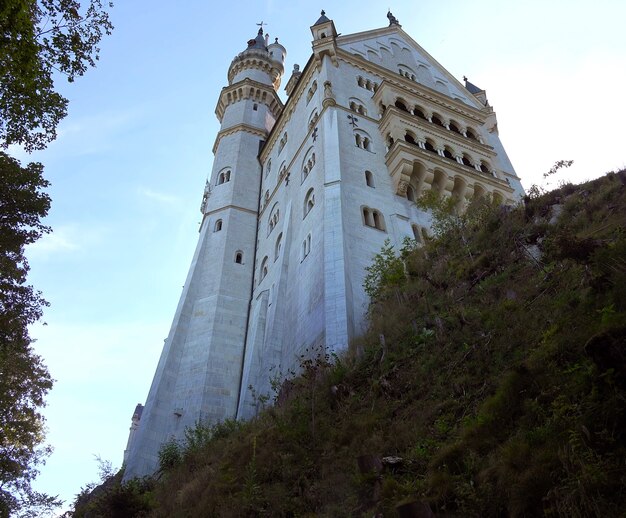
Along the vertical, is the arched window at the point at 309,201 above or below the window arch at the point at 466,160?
below

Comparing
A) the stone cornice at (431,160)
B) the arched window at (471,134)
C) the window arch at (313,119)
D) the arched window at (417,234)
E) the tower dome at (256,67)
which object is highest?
the tower dome at (256,67)

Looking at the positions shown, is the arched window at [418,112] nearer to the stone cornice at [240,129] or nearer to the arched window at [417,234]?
the arched window at [417,234]

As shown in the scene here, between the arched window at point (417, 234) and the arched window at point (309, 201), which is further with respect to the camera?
the arched window at point (309, 201)

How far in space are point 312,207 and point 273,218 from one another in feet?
22.9

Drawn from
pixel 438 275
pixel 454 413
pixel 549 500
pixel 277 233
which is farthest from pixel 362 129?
pixel 549 500

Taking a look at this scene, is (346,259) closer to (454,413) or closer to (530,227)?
Answer: (530,227)

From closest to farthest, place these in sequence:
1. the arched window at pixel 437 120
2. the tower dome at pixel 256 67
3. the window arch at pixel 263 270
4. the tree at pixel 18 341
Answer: the tree at pixel 18 341 → the window arch at pixel 263 270 → the arched window at pixel 437 120 → the tower dome at pixel 256 67

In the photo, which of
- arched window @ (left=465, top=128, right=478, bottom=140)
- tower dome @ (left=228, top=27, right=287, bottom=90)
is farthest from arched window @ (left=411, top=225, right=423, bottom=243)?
tower dome @ (left=228, top=27, right=287, bottom=90)

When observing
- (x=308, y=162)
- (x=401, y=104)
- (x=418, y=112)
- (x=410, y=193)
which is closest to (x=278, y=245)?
(x=308, y=162)

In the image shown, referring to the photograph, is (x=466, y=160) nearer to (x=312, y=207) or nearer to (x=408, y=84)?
(x=408, y=84)

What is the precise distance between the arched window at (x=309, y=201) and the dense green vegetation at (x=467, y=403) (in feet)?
27.1

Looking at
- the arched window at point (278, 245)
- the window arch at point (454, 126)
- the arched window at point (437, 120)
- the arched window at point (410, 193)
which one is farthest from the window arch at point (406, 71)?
the arched window at point (278, 245)

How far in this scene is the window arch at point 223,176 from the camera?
38.1 m

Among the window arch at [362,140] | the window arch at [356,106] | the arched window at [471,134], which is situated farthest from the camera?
the arched window at [471,134]
